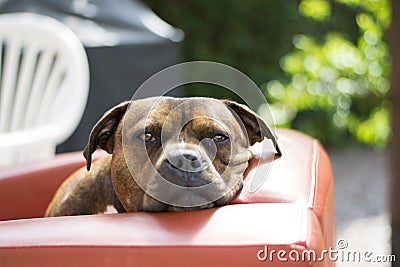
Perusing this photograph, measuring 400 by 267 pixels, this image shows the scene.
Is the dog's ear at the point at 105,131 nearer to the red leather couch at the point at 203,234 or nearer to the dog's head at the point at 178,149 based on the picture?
the dog's head at the point at 178,149

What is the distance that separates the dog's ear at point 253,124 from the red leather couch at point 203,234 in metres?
0.13

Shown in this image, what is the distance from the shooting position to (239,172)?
2.04m

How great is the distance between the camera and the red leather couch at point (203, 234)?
1.61 metres

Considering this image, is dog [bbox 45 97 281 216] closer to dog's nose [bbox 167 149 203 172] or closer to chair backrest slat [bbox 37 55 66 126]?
dog's nose [bbox 167 149 203 172]

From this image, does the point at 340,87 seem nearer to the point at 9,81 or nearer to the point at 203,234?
the point at 9,81

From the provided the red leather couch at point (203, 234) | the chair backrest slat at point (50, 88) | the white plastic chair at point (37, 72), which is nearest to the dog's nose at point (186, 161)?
the red leather couch at point (203, 234)

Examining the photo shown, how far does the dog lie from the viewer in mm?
1894

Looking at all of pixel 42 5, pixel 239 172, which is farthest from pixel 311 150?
pixel 42 5

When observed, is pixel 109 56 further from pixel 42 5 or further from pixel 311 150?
pixel 311 150

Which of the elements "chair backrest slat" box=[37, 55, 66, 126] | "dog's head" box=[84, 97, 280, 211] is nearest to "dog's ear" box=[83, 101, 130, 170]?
"dog's head" box=[84, 97, 280, 211]

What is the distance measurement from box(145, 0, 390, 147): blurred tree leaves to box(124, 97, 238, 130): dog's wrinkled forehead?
3.06 metres

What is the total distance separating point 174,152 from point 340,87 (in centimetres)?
365

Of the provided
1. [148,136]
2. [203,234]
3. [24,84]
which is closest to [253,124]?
[148,136]

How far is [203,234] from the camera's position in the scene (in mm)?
1672
